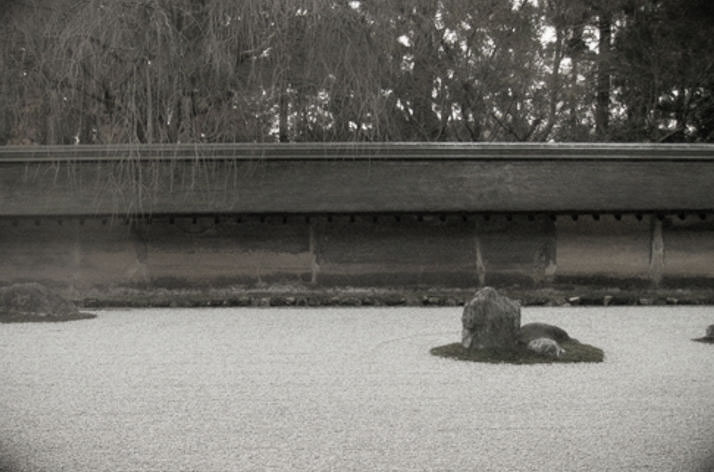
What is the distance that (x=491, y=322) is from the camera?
6.00 m

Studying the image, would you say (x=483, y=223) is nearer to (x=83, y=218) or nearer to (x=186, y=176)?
(x=186, y=176)

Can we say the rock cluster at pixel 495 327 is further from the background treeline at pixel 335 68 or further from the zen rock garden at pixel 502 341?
the background treeline at pixel 335 68

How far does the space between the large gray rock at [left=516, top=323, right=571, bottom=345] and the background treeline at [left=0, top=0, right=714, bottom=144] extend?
218 cm

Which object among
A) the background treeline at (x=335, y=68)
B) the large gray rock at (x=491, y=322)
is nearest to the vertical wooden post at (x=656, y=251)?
the background treeline at (x=335, y=68)

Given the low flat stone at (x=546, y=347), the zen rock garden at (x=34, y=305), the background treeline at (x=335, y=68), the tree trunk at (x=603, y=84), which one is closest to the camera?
the low flat stone at (x=546, y=347)

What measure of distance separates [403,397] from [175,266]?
583 centimetres

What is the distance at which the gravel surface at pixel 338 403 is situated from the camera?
134 inches

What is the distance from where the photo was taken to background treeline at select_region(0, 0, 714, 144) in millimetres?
8797

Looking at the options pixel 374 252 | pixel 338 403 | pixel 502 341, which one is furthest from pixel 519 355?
pixel 374 252

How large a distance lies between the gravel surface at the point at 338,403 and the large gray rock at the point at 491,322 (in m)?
0.38

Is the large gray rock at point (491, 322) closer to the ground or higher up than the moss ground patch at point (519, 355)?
higher up

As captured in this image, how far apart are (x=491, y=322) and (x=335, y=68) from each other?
4.18 metres

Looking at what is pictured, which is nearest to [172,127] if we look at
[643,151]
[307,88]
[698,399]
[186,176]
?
[186,176]

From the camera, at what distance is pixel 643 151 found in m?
10.3
